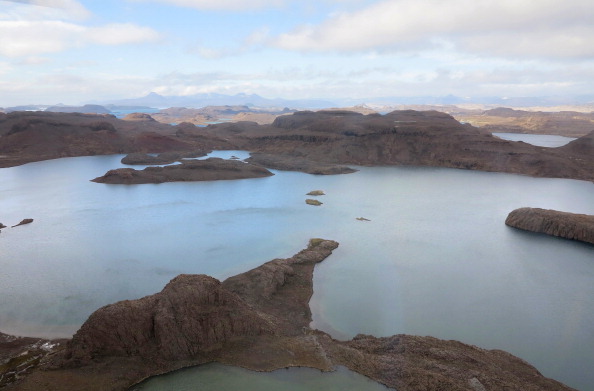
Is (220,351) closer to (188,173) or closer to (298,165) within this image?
(188,173)

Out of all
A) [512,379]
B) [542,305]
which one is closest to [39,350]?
[512,379]

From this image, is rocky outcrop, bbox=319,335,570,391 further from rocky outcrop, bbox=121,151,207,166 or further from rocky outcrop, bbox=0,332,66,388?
rocky outcrop, bbox=121,151,207,166

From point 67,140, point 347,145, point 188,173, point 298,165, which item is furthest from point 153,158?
point 347,145

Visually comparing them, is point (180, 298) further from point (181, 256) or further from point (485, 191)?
point (485, 191)

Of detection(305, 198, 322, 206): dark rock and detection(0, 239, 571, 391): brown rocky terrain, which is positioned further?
detection(305, 198, 322, 206): dark rock

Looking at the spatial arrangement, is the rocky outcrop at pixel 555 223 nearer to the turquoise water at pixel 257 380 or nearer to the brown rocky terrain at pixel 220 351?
the brown rocky terrain at pixel 220 351

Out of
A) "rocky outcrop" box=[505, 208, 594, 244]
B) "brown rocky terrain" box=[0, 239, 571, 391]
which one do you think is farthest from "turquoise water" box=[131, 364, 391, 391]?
"rocky outcrop" box=[505, 208, 594, 244]
